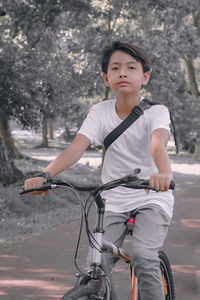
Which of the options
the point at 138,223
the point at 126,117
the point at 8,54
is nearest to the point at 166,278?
the point at 138,223

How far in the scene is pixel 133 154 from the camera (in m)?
3.70

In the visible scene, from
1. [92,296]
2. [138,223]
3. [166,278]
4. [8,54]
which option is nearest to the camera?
[92,296]

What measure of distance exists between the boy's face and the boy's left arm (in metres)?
0.35

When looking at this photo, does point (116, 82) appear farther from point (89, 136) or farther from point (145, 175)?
point (145, 175)

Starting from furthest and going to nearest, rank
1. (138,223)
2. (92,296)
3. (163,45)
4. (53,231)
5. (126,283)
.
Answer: (163,45) < (53,231) < (126,283) < (138,223) < (92,296)

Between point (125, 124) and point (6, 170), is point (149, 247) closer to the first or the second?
point (125, 124)

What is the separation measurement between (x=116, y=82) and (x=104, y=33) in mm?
15848

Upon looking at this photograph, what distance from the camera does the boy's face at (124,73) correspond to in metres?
3.66

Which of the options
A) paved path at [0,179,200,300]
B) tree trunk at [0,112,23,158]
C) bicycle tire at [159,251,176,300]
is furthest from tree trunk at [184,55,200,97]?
bicycle tire at [159,251,176,300]

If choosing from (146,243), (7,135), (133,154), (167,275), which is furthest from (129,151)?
(7,135)

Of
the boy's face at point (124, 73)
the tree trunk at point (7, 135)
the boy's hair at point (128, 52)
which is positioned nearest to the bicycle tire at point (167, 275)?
the boy's face at point (124, 73)

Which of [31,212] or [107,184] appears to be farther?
[31,212]

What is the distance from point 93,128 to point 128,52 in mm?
527

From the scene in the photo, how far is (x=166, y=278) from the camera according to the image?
4.29 m
